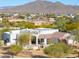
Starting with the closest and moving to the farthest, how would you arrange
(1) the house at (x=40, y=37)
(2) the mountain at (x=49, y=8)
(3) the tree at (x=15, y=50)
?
(3) the tree at (x=15, y=50)
(1) the house at (x=40, y=37)
(2) the mountain at (x=49, y=8)

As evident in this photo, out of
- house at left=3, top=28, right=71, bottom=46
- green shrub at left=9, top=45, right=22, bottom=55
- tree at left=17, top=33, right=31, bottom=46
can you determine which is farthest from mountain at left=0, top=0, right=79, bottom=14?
green shrub at left=9, top=45, right=22, bottom=55

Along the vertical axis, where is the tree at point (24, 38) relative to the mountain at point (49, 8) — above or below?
below

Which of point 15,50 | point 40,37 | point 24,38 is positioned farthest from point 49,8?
point 15,50

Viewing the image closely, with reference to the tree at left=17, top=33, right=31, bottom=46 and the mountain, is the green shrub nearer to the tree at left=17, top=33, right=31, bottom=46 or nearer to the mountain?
the tree at left=17, top=33, right=31, bottom=46

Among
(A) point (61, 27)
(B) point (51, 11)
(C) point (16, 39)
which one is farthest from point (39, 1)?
(C) point (16, 39)

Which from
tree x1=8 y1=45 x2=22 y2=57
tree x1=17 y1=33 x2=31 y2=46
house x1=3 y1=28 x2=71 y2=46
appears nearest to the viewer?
tree x1=8 y1=45 x2=22 y2=57

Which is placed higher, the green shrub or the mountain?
the mountain

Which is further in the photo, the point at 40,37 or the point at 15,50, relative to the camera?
the point at 40,37

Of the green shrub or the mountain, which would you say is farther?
the mountain

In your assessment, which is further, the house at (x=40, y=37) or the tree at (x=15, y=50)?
the house at (x=40, y=37)

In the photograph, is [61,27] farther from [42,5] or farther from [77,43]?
[42,5]

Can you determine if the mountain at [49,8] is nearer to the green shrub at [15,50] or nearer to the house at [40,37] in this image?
the house at [40,37]

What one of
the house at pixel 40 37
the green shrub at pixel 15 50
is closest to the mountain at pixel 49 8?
the house at pixel 40 37

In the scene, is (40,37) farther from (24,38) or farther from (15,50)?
(15,50)
